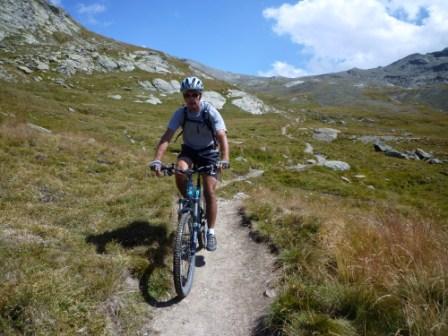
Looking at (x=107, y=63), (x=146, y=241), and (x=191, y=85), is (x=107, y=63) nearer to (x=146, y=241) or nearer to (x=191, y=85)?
(x=146, y=241)

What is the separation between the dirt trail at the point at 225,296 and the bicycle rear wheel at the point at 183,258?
0.29 metres

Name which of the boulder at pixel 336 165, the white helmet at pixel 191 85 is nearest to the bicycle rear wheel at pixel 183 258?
the white helmet at pixel 191 85

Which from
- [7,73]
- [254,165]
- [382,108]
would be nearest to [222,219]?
[254,165]

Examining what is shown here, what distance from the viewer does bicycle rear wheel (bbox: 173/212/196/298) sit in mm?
5980

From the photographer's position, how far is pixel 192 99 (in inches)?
285

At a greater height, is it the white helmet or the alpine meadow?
the white helmet

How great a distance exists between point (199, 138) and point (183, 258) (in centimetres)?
269

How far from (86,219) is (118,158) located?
8.46 metres

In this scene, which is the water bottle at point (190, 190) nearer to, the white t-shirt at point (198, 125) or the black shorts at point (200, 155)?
the black shorts at point (200, 155)

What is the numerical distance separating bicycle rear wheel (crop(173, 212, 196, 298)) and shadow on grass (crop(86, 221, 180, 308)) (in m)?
0.34

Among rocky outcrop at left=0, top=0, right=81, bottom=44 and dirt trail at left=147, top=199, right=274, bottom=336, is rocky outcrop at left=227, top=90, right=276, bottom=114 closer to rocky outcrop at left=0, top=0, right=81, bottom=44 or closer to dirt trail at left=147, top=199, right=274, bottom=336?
rocky outcrop at left=0, top=0, right=81, bottom=44

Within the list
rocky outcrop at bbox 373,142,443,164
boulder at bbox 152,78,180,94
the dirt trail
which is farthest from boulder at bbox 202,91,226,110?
the dirt trail

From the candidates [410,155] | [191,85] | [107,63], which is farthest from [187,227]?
[107,63]

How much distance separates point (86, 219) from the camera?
30.2 feet
